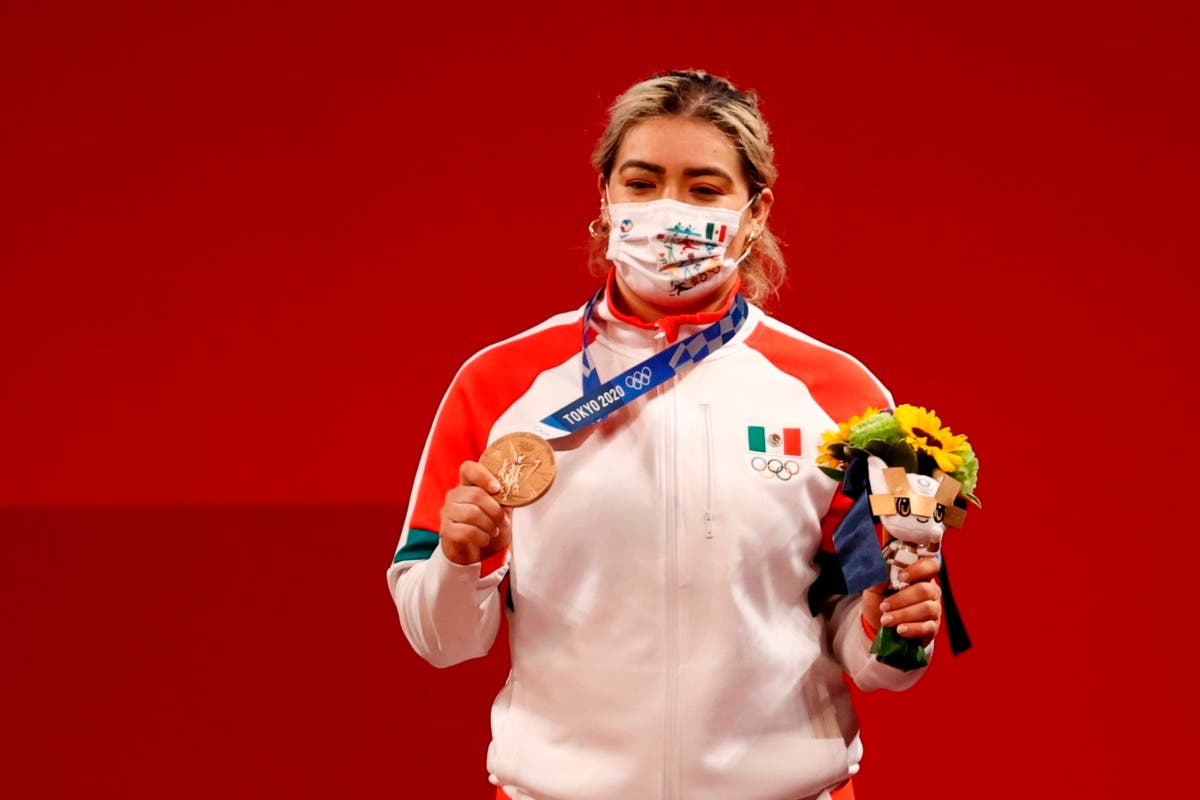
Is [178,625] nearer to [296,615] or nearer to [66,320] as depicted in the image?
[296,615]

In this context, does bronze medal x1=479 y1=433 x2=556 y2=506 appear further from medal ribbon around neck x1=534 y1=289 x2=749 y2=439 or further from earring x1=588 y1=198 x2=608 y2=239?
earring x1=588 y1=198 x2=608 y2=239

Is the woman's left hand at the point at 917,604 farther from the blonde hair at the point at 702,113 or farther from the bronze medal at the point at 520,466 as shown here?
the blonde hair at the point at 702,113

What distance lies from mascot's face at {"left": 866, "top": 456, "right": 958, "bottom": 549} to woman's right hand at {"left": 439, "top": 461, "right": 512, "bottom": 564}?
470 millimetres

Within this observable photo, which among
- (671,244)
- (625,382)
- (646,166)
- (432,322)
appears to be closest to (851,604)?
(625,382)

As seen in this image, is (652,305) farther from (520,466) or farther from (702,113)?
(520,466)

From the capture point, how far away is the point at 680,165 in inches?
75.9

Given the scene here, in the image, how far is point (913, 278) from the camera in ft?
9.37

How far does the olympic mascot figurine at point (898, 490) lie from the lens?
1675 millimetres

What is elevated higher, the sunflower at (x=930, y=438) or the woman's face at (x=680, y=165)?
the woman's face at (x=680, y=165)

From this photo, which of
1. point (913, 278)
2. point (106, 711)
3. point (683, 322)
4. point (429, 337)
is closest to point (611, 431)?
point (683, 322)

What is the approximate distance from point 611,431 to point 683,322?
0.19m

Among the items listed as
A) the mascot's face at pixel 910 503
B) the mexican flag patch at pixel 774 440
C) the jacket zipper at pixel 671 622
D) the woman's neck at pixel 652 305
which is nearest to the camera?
the mascot's face at pixel 910 503

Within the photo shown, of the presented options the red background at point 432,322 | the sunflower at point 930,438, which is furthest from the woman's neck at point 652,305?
the red background at point 432,322

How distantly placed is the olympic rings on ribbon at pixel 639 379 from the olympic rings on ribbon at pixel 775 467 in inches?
7.2
